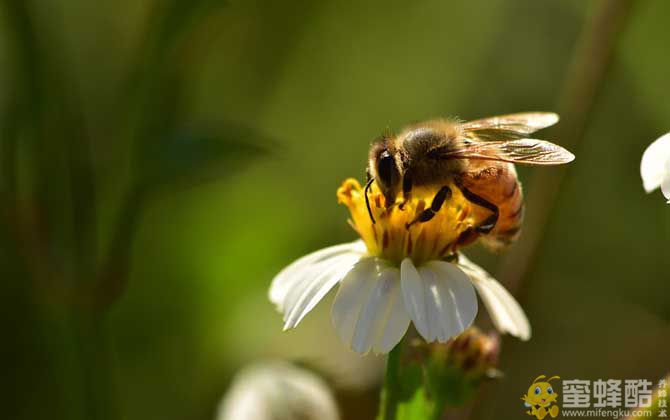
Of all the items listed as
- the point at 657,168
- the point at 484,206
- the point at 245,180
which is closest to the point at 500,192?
the point at 484,206

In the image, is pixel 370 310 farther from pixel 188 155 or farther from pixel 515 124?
pixel 188 155

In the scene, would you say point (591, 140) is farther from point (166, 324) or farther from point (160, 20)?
point (160, 20)

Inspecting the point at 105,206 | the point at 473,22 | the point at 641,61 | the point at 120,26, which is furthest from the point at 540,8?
the point at 105,206

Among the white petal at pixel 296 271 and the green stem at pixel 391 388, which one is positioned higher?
the white petal at pixel 296 271

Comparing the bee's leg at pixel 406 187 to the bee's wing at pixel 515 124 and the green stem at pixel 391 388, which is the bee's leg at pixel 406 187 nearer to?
the bee's wing at pixel 515 124
